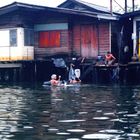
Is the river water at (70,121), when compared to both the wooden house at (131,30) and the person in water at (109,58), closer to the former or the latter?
the person in water at (109,58)

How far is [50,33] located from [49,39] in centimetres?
42

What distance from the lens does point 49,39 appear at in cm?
2997

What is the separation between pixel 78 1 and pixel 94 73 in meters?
8.96

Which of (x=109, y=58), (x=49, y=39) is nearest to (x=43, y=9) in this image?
(x=49, y=39)

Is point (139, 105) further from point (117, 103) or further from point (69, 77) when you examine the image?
point (69, 77)

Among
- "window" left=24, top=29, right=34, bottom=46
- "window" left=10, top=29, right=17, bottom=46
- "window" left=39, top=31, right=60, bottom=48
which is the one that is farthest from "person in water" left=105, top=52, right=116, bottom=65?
"window" left=10, top=29, right=17, bottom=46

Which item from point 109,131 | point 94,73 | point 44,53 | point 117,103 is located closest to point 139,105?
point 117,103

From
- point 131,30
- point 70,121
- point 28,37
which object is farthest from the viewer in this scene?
point 28,37

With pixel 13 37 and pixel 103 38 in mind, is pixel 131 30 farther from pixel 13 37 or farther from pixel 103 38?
pixel 13 37

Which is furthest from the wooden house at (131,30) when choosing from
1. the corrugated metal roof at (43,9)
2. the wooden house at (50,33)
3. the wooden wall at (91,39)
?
the wooden wall at (91,39)

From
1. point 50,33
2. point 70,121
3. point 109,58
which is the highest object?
point 50,33

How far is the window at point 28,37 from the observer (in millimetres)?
29809

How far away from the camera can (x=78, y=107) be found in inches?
489

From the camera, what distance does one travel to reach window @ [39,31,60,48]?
29609 mm
